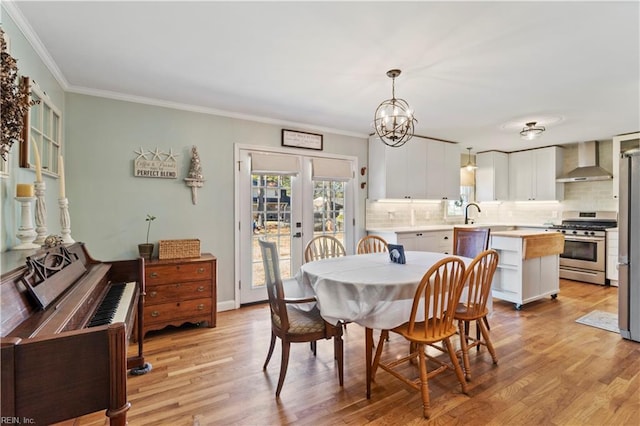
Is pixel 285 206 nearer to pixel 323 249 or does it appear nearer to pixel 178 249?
pixel 323 249

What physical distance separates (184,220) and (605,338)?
451cm

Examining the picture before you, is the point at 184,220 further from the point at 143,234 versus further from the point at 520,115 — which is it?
the point at 520,115

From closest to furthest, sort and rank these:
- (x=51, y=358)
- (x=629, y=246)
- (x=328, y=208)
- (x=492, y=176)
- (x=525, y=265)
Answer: (x=51, y=358) < (x=629, y=246) < (x=525, y=265) < (x=328, y=208) < (x=492, y=176)

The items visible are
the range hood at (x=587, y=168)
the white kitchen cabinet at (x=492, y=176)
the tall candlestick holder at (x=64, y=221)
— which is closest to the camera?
the tall candlestick holder at (x=64, y=221)

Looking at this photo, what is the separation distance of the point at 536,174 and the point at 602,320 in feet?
11.3

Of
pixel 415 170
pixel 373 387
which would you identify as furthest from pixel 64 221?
pixel 415 170

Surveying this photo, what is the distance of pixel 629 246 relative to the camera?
2979mm

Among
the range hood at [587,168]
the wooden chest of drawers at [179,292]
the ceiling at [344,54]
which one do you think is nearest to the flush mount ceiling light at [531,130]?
the ceiling at [344,54]

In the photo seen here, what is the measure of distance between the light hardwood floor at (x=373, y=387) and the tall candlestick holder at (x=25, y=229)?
1.10 meters

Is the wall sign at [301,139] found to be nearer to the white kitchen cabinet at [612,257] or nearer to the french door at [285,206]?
the french door at [285,206]

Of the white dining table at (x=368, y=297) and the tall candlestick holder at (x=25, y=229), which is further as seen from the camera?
the white dining table at (x=368, y=297)

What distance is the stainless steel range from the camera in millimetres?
4969

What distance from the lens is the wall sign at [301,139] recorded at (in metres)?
4.27

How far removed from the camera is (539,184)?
6.03 metres
